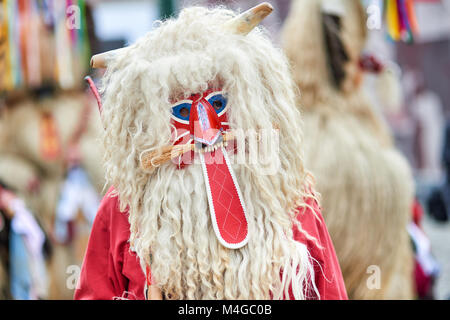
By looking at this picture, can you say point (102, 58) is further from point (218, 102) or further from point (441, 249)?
point (441, 249)

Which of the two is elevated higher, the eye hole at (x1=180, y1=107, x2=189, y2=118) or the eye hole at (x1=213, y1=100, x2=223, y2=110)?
the eye hole at (x1=213, y1=100, x2=223, y2=110)

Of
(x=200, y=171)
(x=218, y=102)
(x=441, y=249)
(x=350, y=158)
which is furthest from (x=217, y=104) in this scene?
(x=441, y=249)

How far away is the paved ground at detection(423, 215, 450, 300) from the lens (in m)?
3.66

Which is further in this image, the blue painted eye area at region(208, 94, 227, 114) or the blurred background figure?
the blurred background figure

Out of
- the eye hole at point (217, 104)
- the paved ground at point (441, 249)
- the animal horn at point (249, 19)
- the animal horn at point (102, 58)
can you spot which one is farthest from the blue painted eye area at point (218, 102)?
the paved ground at point (441, 249)

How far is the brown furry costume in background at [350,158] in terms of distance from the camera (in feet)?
7.36

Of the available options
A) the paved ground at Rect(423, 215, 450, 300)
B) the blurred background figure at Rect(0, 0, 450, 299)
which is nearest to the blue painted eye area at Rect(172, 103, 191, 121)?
the blurred background figure at Rect(0, 0, 450, 299)

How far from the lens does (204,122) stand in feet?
4.22

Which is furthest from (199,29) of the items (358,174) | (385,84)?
(385,84)

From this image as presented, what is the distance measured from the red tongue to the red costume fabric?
131mm

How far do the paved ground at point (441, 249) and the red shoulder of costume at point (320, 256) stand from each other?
7.61 ft

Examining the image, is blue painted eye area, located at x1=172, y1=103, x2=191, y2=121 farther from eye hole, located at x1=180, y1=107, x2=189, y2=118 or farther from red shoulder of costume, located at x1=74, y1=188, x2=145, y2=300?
red shoulder of costume, located at x1=74, y1=188, x2=145, y2=300

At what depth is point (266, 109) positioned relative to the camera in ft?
4.31

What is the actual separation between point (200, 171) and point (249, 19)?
335 mm
